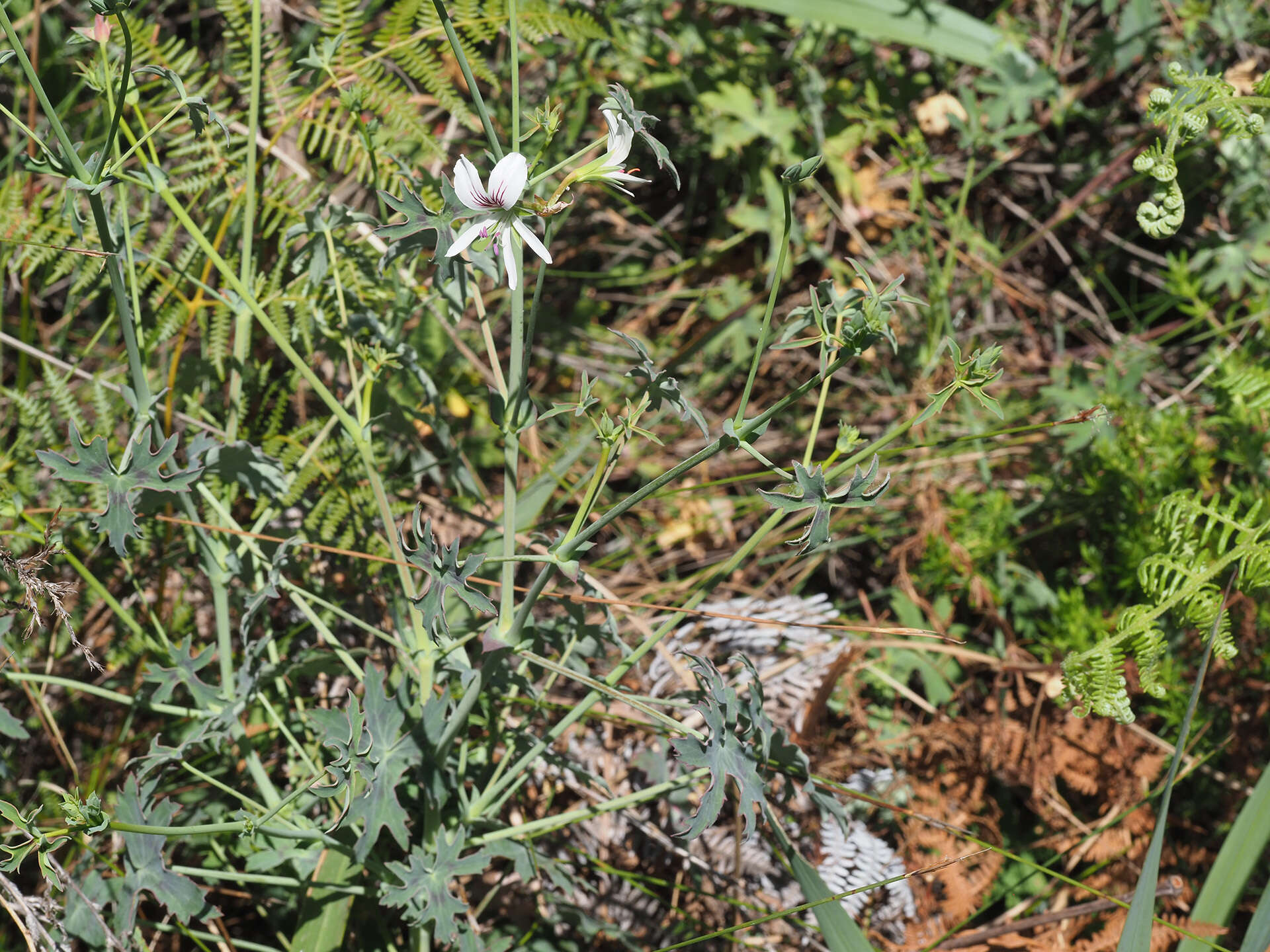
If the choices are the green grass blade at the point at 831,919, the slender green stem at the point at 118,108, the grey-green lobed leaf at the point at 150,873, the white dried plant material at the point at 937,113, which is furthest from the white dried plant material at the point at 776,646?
the white dried plant material at the point at 937,113

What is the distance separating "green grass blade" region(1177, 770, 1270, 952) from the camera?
165 centimetres

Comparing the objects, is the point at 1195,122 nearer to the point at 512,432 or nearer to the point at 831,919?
the point at 512,432

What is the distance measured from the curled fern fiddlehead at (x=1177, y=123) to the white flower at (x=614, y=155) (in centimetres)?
82

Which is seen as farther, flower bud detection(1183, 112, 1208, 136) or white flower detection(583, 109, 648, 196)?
flower bud detection(1183, 112, 1208, 136)

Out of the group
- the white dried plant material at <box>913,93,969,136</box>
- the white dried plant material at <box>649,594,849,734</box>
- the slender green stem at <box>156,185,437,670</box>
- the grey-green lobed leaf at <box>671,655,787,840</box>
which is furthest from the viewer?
the white dried plant material at <box>913,93,969,136</box>

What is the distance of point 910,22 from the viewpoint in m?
2.96

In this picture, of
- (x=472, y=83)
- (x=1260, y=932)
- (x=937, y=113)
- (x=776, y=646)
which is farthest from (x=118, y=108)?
(x=937, y=113)

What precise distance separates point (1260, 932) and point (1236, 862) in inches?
7.3

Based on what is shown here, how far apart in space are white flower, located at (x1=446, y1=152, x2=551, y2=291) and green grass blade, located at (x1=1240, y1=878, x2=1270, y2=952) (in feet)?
4.73

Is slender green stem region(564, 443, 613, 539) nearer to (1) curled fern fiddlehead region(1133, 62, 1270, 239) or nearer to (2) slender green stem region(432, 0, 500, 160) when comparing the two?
(2) slender green stem region(432, 0, 500, 160)

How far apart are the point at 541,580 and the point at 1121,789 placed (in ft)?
5.31

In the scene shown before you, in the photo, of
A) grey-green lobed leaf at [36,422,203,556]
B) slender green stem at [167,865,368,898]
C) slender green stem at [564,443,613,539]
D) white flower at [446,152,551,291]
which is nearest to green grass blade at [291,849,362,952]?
slender green stem at [167,865,368,898]

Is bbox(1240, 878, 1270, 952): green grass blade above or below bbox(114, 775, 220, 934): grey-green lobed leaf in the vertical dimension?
above

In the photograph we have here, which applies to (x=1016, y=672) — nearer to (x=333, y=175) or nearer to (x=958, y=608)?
(x=958, y=608)
